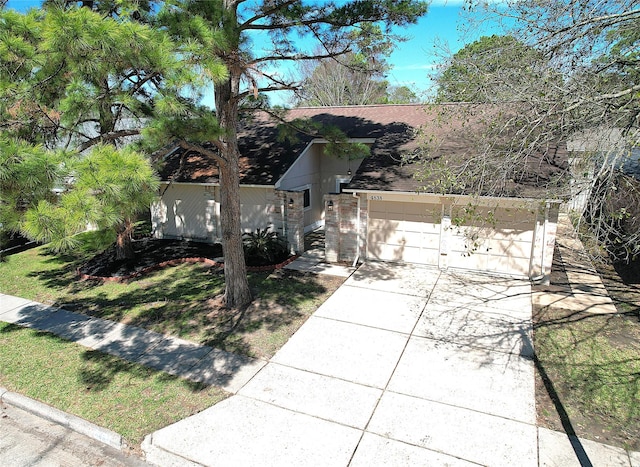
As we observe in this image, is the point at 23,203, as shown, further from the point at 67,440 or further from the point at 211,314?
the point at 211,314

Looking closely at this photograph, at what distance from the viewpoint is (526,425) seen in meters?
5.54

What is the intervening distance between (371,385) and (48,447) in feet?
14.9

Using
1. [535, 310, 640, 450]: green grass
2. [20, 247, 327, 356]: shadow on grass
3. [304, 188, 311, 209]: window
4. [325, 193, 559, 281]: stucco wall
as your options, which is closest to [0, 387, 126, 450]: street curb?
[20, 247, 327, 356]: shadow on grass

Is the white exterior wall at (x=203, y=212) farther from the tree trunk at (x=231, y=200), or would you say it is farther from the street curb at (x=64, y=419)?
the street curb at (x=64, y=419)

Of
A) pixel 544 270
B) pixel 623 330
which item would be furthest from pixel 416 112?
pixel 623 330

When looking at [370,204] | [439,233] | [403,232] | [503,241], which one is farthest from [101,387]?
[503,241]

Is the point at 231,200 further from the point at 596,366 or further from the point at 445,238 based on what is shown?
the point at 596,366

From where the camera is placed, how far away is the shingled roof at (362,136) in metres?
11.6

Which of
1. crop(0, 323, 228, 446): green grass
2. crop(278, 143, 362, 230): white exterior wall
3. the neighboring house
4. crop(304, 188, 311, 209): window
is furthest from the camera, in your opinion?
crop(304, 188, 311, 209): window

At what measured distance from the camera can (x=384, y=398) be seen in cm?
614

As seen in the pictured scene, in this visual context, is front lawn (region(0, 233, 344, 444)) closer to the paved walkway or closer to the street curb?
the street curb

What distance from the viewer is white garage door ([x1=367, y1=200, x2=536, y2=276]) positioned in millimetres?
10758

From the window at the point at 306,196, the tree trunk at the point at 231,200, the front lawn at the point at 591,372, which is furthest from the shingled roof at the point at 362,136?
the front lawn at the point at 591,372

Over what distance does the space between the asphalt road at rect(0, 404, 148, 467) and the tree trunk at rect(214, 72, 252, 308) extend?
4.08 m
